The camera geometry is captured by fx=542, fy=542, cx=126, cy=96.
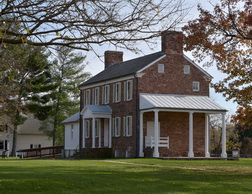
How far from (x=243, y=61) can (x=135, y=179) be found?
8.57 metres

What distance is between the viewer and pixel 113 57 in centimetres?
5219

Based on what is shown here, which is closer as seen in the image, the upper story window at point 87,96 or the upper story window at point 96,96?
the upper story window at point 96,96

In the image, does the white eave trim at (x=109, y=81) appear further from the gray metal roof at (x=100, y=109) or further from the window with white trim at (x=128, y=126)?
the window with white trim at (x=128, y=126)

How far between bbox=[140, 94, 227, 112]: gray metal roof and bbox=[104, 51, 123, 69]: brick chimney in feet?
39.6

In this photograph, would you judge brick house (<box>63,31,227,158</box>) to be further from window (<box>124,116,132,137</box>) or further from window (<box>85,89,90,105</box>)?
window (<box>85,89,90,105</box>)

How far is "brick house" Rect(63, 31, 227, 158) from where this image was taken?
131 ft

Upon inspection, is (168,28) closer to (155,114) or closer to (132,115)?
(155,114)

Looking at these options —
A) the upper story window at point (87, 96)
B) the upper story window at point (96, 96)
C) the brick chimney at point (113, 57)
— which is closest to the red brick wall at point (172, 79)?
the upper story window at point (96, 96)

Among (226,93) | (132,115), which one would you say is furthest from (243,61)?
(132,115)

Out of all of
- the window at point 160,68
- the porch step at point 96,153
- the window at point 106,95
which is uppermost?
the window at point 160,68

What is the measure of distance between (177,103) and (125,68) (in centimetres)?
712

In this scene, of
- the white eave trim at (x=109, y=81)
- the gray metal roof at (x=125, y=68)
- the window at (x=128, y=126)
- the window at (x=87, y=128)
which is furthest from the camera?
the window at (x=87, y=128)

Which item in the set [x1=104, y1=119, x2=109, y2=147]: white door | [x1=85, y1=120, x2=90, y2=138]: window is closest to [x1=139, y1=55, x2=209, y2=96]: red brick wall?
[x1=104, y1=119, x2=109, y2=147]: white door

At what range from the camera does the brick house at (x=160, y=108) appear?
131 ft
